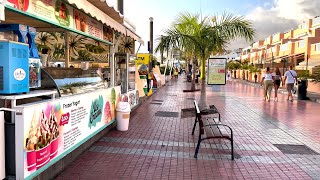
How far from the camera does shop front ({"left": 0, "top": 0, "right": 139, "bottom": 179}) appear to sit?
3.65 metres

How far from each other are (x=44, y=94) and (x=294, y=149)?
4901 millimetres

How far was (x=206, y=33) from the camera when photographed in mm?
10883

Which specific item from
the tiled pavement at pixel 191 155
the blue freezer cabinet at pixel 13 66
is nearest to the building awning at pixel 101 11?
the blue freezer cabinet at pixel 13 66

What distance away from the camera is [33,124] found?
12.4ft

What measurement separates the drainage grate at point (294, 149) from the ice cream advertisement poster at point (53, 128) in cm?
373

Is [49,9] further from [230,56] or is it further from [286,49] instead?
[230,56]

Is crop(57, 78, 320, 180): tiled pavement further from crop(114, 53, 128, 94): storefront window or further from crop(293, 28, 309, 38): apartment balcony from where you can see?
crop(293, 28, 309, 38): apartment balcony

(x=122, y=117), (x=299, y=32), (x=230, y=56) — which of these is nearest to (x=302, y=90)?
(x=122, y=117)

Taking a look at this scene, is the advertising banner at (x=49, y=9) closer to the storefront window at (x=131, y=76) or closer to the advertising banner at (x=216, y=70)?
the storefront window at (x=131, y=76)

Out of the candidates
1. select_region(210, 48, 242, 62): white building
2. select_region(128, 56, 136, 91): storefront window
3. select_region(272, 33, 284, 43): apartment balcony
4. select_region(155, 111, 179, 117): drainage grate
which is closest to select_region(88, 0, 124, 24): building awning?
select_region(128, 56, 136, 91): storefront window

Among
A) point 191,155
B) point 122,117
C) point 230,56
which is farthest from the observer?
Result: point 230,56

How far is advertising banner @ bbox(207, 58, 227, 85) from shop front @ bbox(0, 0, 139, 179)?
5.23 meters

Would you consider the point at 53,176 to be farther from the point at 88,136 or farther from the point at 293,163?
the point at 293,163

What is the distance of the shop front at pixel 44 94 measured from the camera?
365cm
